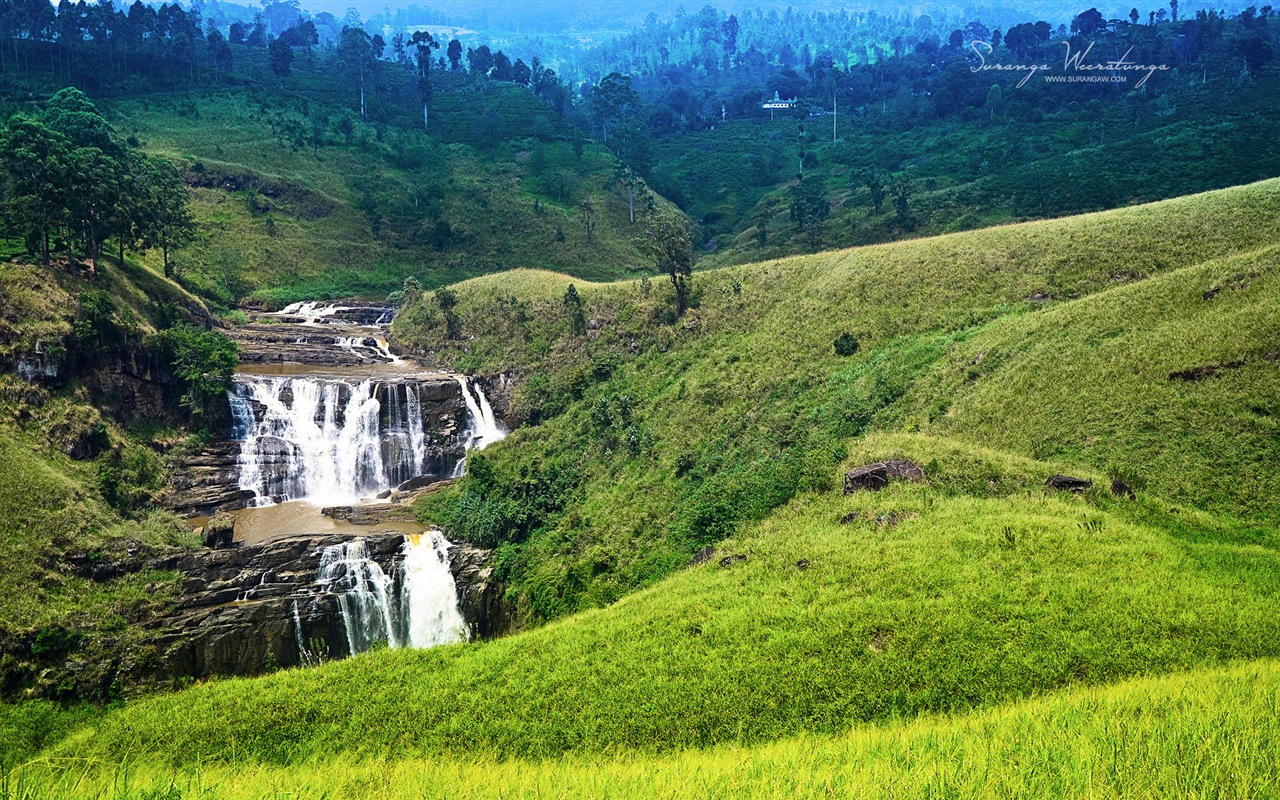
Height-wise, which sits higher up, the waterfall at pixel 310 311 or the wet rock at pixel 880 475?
Result: the waterfall at pixel 310 311

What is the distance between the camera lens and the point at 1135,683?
9984 millimetres

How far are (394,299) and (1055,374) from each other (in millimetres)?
60706

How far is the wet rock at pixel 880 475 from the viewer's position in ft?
66.0

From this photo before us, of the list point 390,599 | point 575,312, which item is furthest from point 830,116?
point 390,599

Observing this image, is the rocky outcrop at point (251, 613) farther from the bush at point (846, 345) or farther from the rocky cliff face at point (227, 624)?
the bush at point (846, 345)

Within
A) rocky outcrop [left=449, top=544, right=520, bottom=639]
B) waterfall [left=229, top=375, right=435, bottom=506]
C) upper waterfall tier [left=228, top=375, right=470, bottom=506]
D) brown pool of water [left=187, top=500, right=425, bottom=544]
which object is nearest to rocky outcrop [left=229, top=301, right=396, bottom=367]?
upper waterfall tier [left=228, top=375, right=470, bottom=506]

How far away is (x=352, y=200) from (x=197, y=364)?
57254 mm

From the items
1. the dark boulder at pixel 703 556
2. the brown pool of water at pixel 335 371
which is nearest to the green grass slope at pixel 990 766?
the dark boulder at pixel 703 556

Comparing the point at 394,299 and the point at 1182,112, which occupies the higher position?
the point at 1182,112

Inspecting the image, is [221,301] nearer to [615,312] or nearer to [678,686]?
[615,312]

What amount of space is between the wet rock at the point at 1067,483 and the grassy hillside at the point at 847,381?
54.0 inches

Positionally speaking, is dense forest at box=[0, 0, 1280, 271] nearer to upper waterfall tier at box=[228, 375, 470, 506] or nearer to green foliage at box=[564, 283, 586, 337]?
green foliage at box=[564, 283, 586, 337]

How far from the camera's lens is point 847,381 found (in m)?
30.5

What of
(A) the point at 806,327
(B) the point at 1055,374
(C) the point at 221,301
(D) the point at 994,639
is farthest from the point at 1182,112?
(C) the point at 221,301
